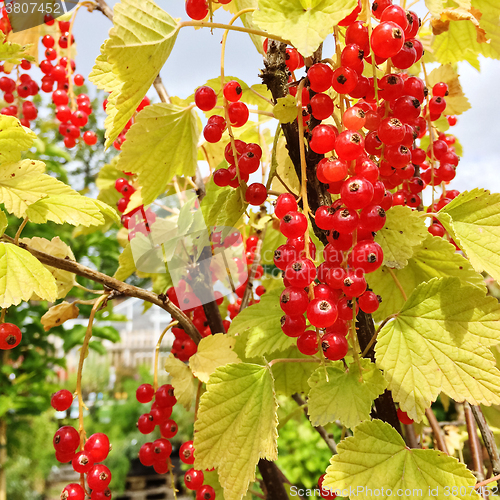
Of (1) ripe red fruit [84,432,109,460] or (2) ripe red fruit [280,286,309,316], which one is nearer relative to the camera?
(2) ripe red fruit [280,286,309,316]

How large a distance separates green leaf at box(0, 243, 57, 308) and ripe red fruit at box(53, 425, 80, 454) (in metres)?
0.24

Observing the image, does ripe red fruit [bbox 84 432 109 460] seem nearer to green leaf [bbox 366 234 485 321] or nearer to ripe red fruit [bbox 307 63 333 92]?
green leaf [bbox 366 234 485 321]

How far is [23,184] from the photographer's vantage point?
1.90 feet

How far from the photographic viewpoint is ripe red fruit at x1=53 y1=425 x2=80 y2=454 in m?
0.60

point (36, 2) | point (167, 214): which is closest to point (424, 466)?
point (167, 214)

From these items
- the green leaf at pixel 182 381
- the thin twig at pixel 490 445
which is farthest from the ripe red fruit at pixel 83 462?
the thin twig at pixel 490 445

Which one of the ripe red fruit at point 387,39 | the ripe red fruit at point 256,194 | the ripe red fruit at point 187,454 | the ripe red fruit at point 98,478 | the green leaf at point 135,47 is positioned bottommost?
the ripe red fruit at point 98,478

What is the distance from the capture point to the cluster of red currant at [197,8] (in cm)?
51

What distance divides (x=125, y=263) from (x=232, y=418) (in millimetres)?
460

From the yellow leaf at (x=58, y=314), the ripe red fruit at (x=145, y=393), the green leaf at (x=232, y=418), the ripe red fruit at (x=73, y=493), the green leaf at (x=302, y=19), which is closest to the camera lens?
the green leaf at (x=302, y=19)

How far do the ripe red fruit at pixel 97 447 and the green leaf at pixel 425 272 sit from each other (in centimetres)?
47

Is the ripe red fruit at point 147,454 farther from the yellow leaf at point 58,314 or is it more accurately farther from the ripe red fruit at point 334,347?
the ripe red fruit at point 334,347

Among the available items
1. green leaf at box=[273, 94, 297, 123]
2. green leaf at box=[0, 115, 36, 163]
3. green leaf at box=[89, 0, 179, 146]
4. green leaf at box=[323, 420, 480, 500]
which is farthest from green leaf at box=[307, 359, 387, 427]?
green leaf at box=[0, 115, 36, 163]

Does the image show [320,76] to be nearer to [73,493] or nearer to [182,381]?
[182,381]
